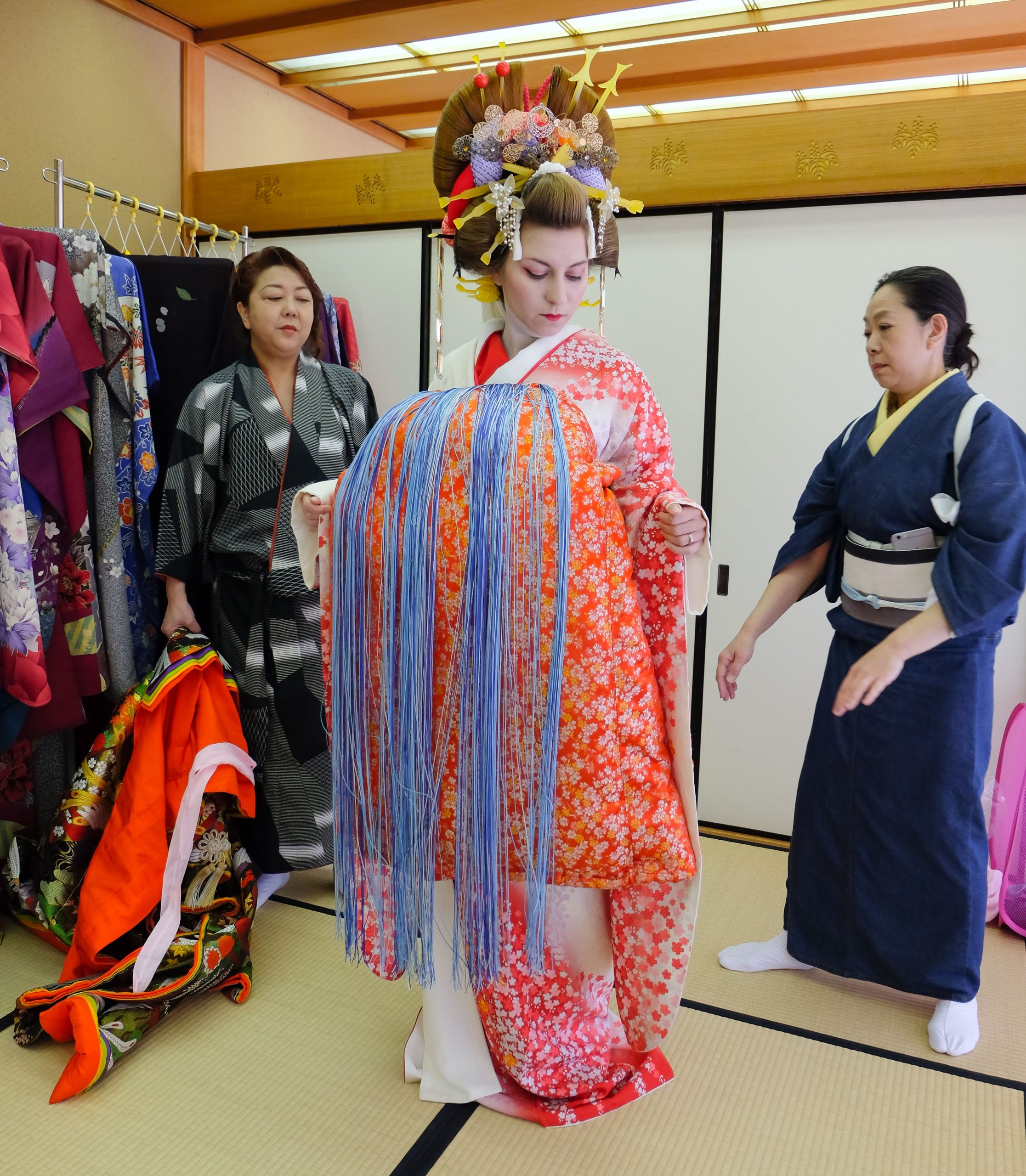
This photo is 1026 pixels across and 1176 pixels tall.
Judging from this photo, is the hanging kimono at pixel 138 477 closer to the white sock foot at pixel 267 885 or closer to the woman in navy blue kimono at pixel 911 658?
the white sock foot at pixel 267 885

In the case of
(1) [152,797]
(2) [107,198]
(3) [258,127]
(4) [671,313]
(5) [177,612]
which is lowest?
(1) [152,797]

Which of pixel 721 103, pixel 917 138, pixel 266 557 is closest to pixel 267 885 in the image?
pixel 266 557

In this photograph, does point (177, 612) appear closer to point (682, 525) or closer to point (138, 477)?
point (138, 477)

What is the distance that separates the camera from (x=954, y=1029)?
69.4 inches

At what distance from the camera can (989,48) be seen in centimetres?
290

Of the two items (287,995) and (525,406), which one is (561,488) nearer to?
(525,406)

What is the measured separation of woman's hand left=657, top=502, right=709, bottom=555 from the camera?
4.34 ft

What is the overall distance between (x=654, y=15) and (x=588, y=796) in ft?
8.24

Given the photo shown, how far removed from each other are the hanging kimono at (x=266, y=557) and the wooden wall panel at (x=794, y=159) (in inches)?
33.9

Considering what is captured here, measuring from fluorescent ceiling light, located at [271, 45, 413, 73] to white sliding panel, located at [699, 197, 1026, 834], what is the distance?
56.7 inches

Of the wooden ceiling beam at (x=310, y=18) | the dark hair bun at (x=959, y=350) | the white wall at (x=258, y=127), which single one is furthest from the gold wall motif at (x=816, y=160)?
the white wall at (x=258, y=127)

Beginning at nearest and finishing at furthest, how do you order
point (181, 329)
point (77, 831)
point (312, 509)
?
point (312, 509) < point (77, 831) < point (181, 329)

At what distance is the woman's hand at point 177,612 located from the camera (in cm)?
220

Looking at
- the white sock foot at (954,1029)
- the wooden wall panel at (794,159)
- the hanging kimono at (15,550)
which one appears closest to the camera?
the white sock foot at (954,1029)
